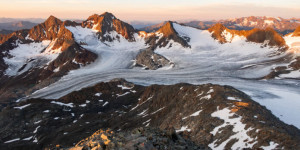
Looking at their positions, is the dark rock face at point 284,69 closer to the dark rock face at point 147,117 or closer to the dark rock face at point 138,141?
the dark rock face at point 147,117

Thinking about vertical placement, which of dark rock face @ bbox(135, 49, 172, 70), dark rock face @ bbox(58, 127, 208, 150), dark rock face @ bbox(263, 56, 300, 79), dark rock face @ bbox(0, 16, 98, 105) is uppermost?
dark rock face @ bbox(58, 127, 208, 150)

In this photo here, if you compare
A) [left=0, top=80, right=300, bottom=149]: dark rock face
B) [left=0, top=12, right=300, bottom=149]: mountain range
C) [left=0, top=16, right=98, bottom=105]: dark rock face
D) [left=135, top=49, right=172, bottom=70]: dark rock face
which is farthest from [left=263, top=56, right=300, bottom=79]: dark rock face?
[left=0, top=16, right=98, bottom=105]: dark rock face

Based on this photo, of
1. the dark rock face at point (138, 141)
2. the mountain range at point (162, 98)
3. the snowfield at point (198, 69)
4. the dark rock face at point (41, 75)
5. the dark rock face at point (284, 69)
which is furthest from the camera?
the dark rock face at point (41, 75)

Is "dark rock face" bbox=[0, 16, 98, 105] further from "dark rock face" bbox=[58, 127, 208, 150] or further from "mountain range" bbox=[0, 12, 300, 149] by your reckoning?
"dark rock face" bbox=[58, 127, 208, 150]

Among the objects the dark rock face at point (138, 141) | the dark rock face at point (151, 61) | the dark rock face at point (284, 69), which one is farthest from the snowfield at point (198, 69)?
the dark rock face at point (138, 141)

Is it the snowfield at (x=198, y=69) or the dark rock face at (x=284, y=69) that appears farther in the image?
the dark rock face at (x=284, y=69)
